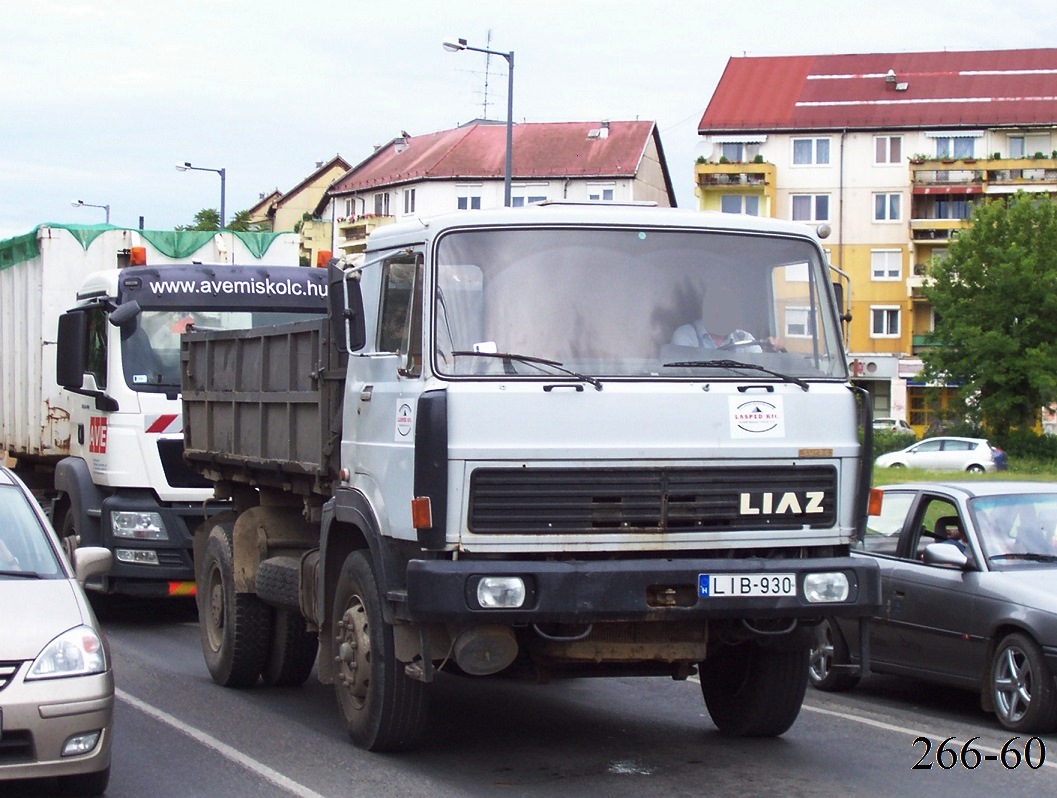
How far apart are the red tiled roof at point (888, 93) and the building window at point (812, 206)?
318 centimetres

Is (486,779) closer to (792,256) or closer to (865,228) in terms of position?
(792,256)

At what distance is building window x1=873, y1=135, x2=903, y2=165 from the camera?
2943 inches

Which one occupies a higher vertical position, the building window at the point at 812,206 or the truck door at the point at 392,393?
the building window at the point at 812,206

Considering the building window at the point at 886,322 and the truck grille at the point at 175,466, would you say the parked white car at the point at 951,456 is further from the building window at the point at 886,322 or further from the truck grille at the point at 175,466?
the truck grille at the point at 175,466

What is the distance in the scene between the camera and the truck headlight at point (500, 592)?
7.19 m

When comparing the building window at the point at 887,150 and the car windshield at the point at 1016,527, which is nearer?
the car windshield at the point at 1016,527

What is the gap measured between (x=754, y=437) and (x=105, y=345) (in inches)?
289

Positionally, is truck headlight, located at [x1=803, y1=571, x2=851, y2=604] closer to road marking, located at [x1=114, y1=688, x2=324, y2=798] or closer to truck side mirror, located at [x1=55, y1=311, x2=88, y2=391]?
road marking, located at [x1=114, y1=688, x2=324, y2=798]

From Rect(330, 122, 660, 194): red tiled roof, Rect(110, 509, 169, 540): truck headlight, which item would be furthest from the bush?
Rect(110, 509, 169, 540): truck headlight

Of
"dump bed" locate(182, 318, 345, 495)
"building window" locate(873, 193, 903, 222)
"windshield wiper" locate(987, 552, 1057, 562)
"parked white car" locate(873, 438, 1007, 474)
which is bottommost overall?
"parked white car" locate(873, 438, 1007, 474)

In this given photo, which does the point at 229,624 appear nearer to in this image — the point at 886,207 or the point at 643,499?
the point at 643,499

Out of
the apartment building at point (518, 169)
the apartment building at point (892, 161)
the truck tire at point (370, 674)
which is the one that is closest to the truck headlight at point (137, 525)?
the truck tire at point (370, 674)

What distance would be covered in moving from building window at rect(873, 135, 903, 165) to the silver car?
70865 millimetres

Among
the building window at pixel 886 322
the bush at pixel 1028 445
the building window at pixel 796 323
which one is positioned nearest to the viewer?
the building window at pixel 796 323
